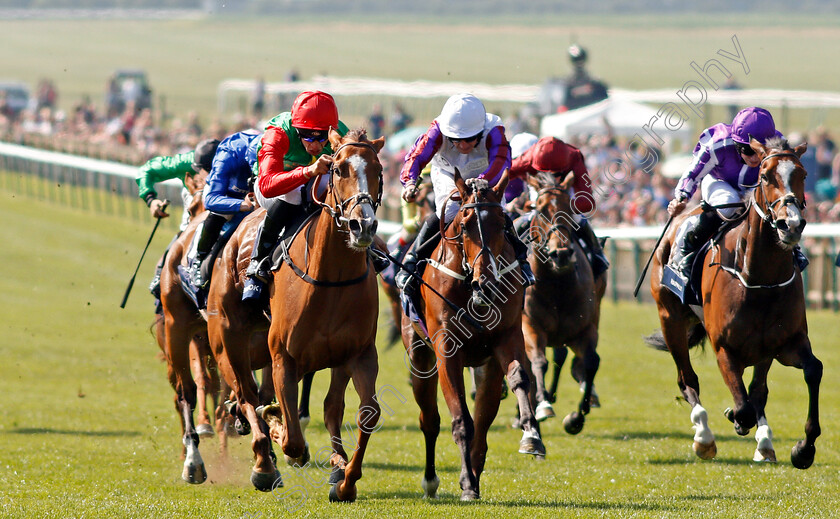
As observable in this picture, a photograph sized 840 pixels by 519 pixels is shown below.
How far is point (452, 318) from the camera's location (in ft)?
23.8

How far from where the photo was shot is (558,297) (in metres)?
9.16

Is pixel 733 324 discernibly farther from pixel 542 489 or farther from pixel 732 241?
pixel 542 489

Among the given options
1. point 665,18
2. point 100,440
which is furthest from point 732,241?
point 665,18

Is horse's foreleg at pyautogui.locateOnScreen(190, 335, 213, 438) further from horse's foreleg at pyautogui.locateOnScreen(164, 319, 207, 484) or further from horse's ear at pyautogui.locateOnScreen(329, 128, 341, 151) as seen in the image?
horse's ear at pyautogui.locateOnScreen(329, 128, 341, 151)

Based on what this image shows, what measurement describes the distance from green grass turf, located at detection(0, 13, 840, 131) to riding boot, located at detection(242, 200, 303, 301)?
1481 inches

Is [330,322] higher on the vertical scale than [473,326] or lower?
higher

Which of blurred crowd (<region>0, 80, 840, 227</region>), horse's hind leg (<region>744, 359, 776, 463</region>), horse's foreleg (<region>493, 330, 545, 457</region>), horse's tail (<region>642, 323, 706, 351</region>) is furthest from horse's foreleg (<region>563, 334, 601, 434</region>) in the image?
blurred crowd (<region>0, 80, 840, 227</region>)

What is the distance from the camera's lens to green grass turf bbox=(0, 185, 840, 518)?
6.95m

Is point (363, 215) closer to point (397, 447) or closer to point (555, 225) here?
point (555, 225)

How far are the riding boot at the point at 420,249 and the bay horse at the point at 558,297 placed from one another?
1.43m

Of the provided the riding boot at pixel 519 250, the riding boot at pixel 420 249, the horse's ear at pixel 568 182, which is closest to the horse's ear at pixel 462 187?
the riding boot at pixel 519 250

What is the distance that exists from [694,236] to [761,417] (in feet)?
4.23

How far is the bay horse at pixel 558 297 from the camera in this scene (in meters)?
8.95

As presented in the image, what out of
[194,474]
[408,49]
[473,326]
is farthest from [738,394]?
[408,49]
